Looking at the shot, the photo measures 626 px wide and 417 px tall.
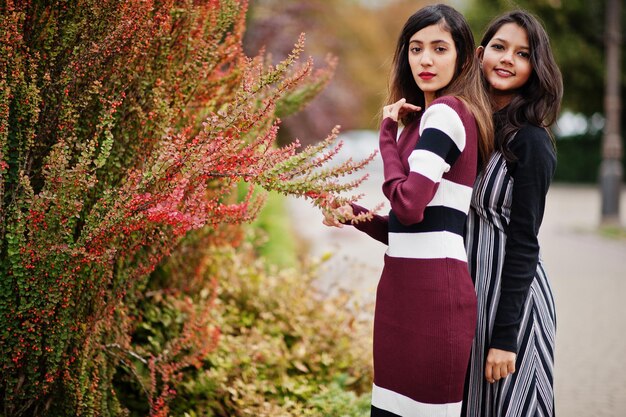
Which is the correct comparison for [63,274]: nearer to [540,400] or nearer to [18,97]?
[18,97]

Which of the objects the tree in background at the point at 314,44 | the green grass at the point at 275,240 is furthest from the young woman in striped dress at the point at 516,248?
the green grass at the point at 275,240

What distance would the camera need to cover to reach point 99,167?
8.01 feet

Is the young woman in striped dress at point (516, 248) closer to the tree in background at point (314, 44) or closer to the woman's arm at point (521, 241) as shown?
the woman's arm at point (521, 241)

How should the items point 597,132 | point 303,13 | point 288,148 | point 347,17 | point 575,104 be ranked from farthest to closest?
point 347,17
point 597,132
point 575,104
point 303,13
point 288,148

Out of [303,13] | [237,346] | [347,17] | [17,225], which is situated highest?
[347,17]

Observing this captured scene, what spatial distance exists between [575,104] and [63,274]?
24452 millimetres

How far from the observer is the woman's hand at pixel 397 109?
2.50 m

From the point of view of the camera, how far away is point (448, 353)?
2275 millimetres

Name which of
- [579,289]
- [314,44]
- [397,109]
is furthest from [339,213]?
[314,44]

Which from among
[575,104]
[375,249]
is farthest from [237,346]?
[575,104]

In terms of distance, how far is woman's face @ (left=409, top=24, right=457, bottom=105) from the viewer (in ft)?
8.05

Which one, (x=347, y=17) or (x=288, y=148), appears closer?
(x=288, y=148)

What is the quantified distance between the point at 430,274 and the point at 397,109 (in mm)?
668

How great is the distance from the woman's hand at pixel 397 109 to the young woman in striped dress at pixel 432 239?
18 millimetres
